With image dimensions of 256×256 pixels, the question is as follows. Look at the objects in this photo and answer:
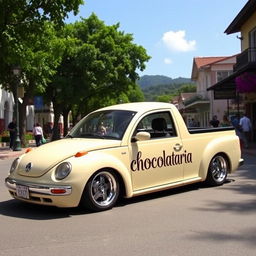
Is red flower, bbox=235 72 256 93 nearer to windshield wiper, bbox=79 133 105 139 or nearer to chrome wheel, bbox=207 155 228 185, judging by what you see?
chrome wheel, bbox=207 155 228 185

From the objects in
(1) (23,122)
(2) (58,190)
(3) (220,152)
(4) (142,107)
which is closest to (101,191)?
(2) (58,190)

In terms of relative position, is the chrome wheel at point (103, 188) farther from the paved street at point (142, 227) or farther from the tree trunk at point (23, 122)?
the tree trunk at point (23, 122)

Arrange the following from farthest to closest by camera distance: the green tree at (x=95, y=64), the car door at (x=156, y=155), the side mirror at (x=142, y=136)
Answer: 1. the green tree at (x=95, y=64)
2. the car door at (x=156, y=155)
3. the side mirror at (x=142, y=136)

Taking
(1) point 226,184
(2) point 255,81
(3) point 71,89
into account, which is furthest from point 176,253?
(3) point 71,89

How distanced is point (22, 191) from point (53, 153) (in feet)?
2.45

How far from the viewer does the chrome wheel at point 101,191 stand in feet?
24.1

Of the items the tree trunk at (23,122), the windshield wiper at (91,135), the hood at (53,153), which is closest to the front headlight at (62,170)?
the hood at (53,153)

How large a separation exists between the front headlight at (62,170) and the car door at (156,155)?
1.25 meters

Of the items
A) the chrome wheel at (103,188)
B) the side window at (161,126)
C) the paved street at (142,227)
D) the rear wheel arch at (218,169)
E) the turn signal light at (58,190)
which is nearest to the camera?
the paved street at (142,227)

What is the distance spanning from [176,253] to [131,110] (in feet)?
11.9

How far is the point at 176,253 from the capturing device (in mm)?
5320

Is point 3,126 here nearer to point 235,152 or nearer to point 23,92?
point 23,92

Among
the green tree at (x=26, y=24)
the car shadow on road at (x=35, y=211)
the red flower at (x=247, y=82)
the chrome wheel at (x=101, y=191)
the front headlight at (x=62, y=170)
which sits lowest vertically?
the car shadow on road at (x=35, y=211)

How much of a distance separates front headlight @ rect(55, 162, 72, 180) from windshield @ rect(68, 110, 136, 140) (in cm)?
116
